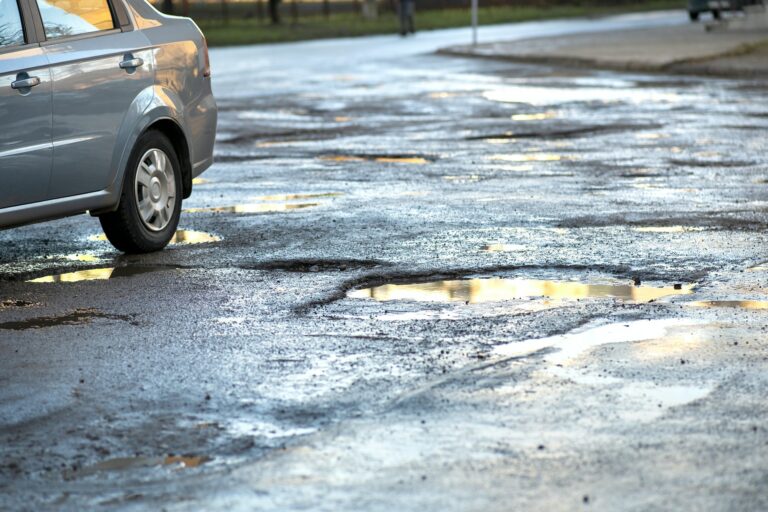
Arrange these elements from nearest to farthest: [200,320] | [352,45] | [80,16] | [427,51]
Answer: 1. [200,320]
2. [80,16]
3. [427,51]
4. [352,45]

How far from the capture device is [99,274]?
27.6ft

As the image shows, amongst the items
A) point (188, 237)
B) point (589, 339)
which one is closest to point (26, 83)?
point (188, 237)

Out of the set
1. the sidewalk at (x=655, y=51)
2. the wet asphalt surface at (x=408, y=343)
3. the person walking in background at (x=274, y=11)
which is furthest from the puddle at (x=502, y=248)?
the person walking in background at (x=274, y=11)

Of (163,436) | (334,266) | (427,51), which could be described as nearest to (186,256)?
(334,266)

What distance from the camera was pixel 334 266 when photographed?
838 centimetres

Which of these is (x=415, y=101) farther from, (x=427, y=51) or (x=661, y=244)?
(x=427, y=51)

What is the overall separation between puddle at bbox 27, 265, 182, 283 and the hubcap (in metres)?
0.60

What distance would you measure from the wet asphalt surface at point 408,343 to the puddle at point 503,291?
3 cm

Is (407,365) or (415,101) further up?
(407,365)

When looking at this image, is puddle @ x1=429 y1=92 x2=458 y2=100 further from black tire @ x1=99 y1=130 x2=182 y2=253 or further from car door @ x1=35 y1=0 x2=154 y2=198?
car door @ x1=35 y1=0 x2=154 y2=198

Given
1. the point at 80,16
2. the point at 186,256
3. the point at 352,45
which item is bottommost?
the point at 352,45

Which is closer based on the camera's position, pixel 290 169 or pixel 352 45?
pixel 290 169

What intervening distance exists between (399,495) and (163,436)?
1048mm

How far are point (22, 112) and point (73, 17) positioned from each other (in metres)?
0.95
